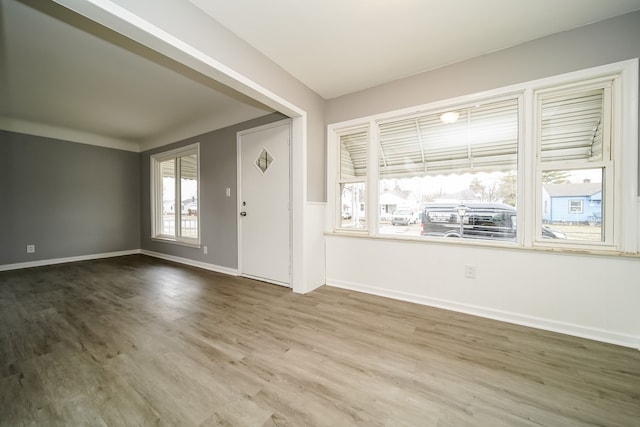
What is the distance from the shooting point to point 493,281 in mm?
2111

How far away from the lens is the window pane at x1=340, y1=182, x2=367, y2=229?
290 centimetres

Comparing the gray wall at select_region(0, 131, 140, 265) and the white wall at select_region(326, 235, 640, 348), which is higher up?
the gray wall at select_region(0, 131, 140, 265)

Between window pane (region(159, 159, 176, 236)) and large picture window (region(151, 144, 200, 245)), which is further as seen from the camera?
window pane (region(159, 159, 176, 236))

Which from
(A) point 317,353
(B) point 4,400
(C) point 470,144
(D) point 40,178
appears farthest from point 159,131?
(C) point 470,144

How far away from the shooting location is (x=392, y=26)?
184 centimetres

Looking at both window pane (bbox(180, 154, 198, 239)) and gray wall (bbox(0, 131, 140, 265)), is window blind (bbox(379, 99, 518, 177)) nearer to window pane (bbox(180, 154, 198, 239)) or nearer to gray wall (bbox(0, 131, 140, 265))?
window pane (bbox(180, 154, 198, 239))

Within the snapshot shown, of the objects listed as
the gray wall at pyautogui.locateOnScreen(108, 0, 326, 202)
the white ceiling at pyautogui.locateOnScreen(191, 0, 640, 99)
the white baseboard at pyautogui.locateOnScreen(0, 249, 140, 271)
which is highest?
the white ceiling at pyautogui.locateOnScreen(191, 0, 640, 99)

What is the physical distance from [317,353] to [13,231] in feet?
18.2

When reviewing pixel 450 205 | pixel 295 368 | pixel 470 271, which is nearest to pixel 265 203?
pixel 295 368

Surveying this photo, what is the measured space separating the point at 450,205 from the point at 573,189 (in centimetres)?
91

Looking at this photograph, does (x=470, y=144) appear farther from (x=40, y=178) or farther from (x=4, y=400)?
(x=40, y=178)

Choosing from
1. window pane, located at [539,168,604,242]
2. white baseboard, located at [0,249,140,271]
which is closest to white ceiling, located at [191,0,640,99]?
window pane, located at [539,168,604,242]

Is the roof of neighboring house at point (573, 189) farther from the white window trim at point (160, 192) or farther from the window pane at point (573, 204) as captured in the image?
the white window trim at point (160, 192)

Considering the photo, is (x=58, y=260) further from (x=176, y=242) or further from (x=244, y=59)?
(x=244, y=59)
